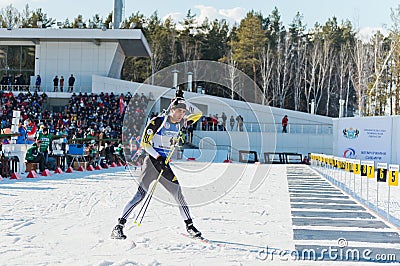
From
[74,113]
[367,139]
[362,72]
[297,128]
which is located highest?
[362,72]

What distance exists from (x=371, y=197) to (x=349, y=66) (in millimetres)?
55369

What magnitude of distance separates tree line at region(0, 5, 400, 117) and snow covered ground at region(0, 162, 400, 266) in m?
45.0

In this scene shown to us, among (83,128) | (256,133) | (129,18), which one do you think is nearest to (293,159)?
(256,133)

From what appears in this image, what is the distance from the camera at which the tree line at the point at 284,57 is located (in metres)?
61.8

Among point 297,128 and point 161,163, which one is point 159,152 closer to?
point 161,163

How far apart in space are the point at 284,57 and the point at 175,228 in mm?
62111

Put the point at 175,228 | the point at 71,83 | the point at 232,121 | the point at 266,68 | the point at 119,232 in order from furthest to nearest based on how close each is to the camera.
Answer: the point at 266,68 → the point at 71,83 → the point at 232,121 → the point at 175,228 → the point at 119,232

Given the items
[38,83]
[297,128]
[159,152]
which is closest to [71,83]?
[38,83]

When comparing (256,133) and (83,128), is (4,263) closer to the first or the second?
(83,128)

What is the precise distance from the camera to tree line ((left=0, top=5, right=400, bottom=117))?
203 ft

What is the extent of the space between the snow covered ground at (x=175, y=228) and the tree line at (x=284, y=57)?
45.0 meters

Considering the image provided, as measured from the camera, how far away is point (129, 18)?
81.5m

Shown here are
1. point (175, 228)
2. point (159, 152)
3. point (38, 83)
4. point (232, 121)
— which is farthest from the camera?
point (38, 83)

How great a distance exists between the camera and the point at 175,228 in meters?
8.26
